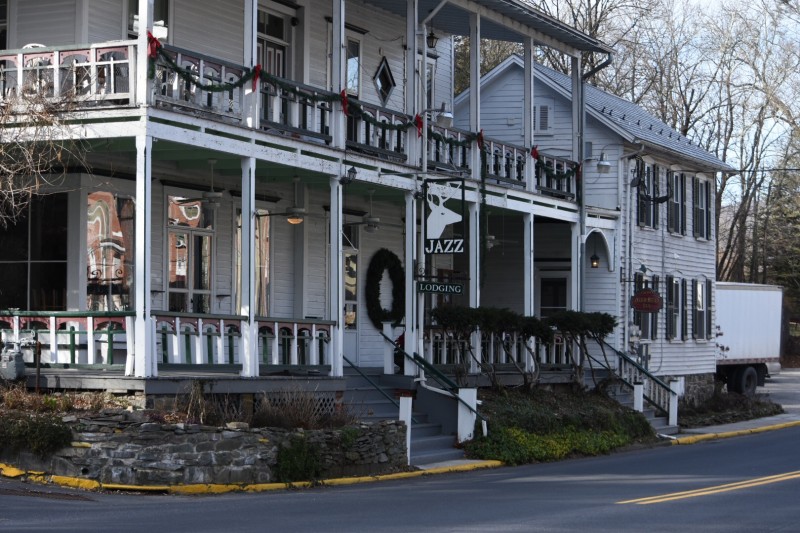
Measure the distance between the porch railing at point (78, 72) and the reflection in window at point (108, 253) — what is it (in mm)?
2321

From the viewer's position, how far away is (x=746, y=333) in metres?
39.8

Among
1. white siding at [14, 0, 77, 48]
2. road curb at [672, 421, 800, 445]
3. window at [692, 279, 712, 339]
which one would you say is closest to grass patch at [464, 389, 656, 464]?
road curb at [672, 421, 800, 445]

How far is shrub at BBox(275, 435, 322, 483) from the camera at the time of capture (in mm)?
16812

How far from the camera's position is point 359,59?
2555cm

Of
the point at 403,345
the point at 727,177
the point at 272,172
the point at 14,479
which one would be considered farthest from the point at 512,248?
the point at 727,177

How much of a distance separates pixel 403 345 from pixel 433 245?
2.12m

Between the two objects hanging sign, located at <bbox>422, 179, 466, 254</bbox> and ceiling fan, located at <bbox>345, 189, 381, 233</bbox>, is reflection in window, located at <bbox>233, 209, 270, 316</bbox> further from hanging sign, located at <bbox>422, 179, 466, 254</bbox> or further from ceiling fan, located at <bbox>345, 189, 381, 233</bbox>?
hanging sign, located at <bbox>422, 179, 466, 254</bbox>

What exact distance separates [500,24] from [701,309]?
14.7 metres

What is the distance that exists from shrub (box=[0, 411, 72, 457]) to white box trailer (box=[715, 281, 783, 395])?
26058 millimetres

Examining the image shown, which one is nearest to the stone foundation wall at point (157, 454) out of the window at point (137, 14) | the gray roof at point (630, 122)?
the window at point (137, 14)

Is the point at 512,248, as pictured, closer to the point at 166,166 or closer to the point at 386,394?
the point at 386,394

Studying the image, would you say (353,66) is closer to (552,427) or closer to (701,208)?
(552,427)

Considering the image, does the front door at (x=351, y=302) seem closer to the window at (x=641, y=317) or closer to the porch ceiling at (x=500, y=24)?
the porch ceiling at (x=500, y=24)

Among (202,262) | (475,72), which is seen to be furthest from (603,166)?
(202,262)
